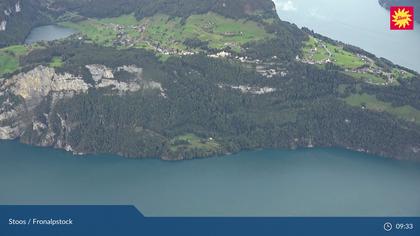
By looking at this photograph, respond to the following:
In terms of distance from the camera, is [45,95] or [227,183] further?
[45,95]

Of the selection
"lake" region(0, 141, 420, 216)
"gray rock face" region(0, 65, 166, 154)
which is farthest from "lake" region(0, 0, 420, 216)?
"gray rock face" region(0, 65, 166, 154)

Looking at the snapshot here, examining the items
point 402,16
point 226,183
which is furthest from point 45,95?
point 402,16

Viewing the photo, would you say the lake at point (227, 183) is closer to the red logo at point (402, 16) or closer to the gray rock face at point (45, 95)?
→ the gray rock face at point (45, 95)

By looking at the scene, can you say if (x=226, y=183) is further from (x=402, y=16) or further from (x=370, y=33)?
(x=370, y=33)

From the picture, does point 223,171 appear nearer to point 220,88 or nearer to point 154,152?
point 154,152

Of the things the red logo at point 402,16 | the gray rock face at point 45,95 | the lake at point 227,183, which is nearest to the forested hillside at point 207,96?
the gray rock face at point 45,95

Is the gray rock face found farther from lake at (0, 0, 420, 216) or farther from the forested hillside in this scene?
lake at (0, 0, 420, 216)
